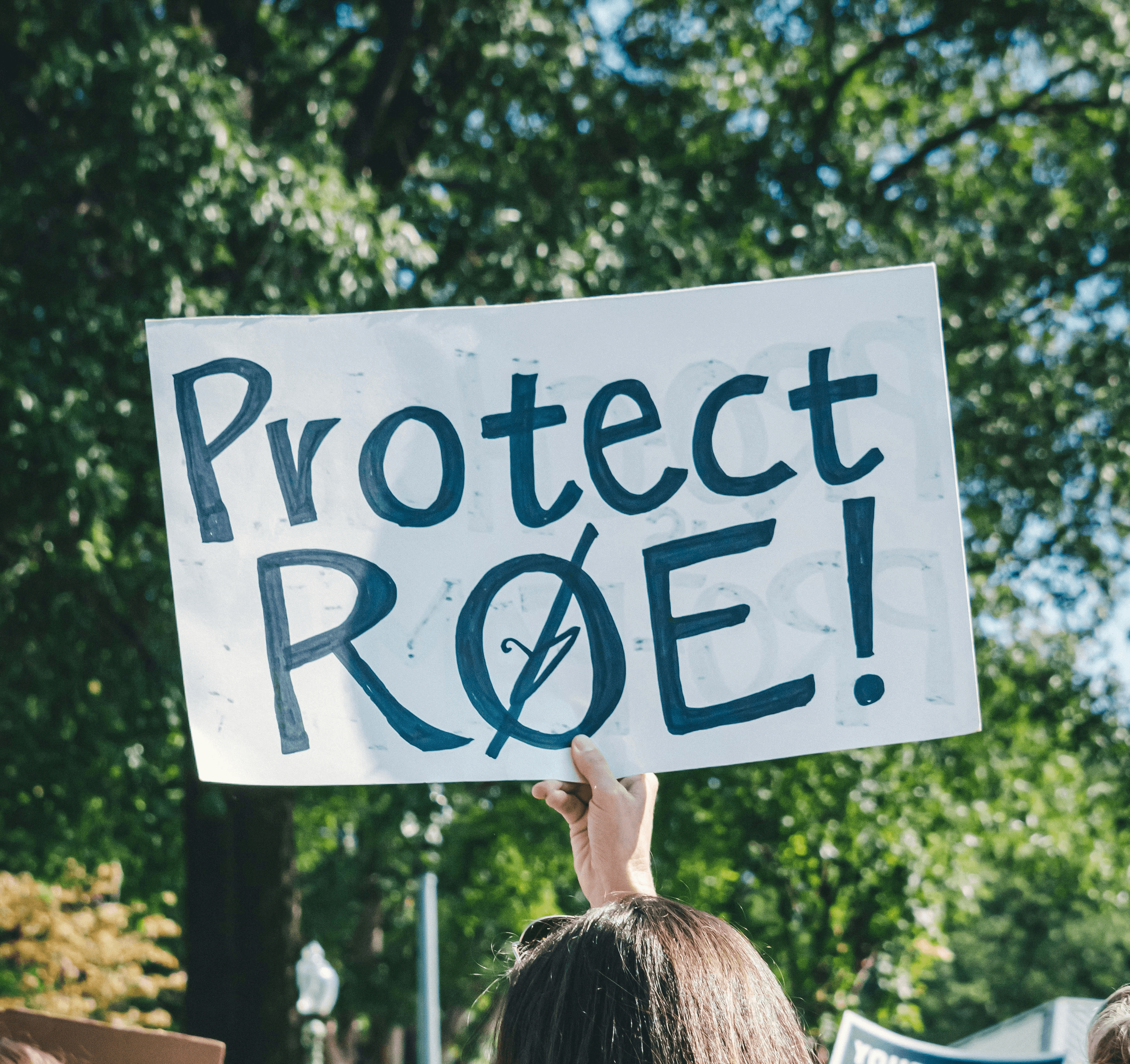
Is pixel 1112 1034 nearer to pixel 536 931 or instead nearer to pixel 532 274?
pixel 536 931

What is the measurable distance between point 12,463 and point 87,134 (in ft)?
5.02

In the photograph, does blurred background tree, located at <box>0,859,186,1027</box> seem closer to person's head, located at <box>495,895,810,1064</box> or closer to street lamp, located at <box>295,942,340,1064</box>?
street lamp, located at <box>295,942,340,1064</box>

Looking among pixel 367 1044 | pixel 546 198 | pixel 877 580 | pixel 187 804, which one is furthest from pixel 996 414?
pixel 367 1044

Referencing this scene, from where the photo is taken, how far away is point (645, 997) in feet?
3.67

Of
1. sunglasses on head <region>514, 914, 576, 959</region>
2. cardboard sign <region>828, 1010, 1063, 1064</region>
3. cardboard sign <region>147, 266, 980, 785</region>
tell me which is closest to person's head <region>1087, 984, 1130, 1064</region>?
cardboard sign <region>147, 266, 980, 785</region>

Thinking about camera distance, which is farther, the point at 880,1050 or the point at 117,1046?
the point at 880,1050

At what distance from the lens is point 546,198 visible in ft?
24.5

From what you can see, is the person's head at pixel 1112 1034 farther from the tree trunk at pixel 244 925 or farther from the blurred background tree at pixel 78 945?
the blurred background tree at pixel 78 945

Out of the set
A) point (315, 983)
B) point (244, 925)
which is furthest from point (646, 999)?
point (315, 983)

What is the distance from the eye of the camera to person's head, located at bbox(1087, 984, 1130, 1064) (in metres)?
1.69

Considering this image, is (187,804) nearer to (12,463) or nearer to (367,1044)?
(12,463)

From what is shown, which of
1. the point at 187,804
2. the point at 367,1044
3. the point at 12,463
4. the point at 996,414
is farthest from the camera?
the point at 367,1044

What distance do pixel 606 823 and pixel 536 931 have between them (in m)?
0.50

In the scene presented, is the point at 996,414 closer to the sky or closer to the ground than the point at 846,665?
closer to the sky
